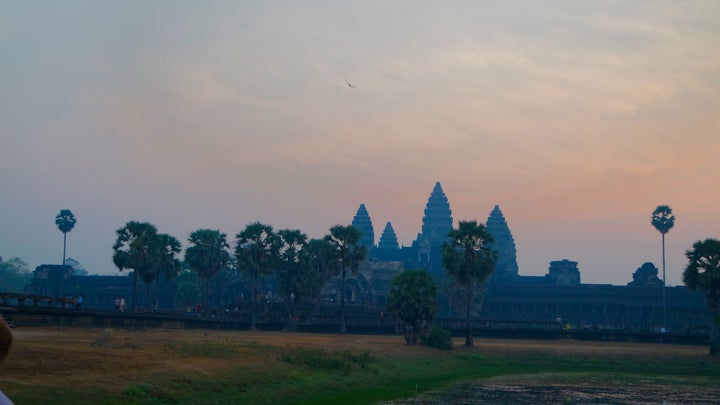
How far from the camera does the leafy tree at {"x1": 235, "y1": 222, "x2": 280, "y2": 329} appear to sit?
311ft

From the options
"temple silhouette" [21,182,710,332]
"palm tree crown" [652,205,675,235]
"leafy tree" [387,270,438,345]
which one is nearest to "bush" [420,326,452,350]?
"leafy tree" [387,270,438,345]

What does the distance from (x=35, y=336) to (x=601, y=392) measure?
31602mm

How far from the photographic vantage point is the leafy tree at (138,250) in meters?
87.0

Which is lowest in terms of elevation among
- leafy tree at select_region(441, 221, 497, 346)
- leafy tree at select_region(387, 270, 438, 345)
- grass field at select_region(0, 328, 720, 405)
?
grass field at select_region(0, 328, 720, 405)

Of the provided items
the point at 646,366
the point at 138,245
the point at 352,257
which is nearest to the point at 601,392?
the point at 646,366

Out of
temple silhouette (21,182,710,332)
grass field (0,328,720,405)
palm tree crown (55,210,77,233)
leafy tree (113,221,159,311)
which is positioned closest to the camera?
grass field (0,328,720,405)

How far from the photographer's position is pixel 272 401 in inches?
1444

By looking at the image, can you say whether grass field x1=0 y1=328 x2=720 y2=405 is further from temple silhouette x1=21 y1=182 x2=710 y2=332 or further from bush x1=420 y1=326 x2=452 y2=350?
temple silhouette x1=21 y1=182 x2=710 y2=332

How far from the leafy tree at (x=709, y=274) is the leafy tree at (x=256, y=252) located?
45.5 metres

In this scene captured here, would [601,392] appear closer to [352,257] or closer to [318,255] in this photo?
[352,257]

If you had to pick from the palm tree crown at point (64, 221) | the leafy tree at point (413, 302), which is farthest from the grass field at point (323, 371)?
the palm tree crown at point (64, 221)

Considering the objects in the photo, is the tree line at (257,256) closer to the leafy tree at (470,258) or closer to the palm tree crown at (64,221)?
the leafy tree at (470,258)

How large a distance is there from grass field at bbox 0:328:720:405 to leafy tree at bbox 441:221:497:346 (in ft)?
20.4

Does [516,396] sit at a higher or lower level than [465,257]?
lower
